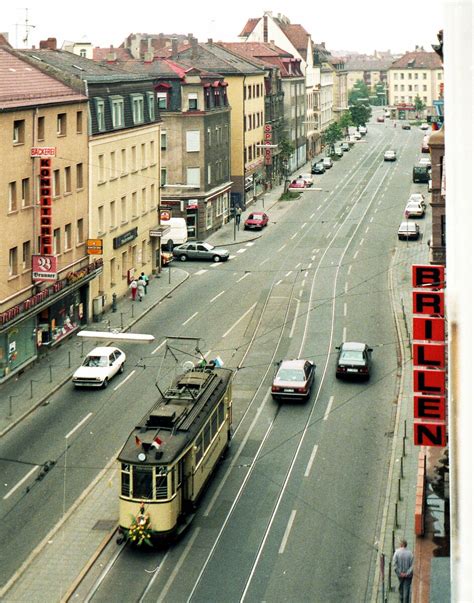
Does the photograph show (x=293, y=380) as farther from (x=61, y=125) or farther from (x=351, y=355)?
(x=61, y=125)

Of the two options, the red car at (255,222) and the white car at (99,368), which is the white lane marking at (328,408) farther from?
the red car at (255,222)

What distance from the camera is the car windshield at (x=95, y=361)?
Result: 136 ft

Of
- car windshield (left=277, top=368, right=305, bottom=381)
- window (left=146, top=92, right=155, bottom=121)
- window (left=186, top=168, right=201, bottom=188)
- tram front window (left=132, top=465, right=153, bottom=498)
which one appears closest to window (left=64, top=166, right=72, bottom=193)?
window (left=146, top=92, right=155, bottom=121)

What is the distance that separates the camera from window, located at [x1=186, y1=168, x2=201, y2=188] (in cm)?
7775

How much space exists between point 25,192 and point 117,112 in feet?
47.3

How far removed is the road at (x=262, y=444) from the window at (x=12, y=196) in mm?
8564

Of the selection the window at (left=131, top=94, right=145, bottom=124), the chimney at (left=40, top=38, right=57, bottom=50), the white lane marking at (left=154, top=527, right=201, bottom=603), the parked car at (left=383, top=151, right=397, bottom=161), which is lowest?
the white lane marking at (left=154, top=527, right=201, bottom=603)

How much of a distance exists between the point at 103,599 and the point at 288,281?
1588 inches

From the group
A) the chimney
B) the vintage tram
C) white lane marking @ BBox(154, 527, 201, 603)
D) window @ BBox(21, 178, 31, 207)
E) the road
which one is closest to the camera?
white lane marking @ BBox(154, 527, 201, 603)

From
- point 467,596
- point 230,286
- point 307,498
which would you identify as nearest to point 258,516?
point 307,498

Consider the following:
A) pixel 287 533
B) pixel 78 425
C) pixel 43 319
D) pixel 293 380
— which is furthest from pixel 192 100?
pixel 287 533

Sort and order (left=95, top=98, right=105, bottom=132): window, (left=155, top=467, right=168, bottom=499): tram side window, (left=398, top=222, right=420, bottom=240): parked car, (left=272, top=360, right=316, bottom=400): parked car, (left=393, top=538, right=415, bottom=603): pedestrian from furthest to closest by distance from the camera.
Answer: (left=398, top=222, right=420, bottom=240): parked car, (left=95, top=98, right=105, bottom=132): window, (left=272, top=360, right=316, bottom=400): parked car, (left=155, top=467, right=168, bottom=499): tram side window, (left=393, top=538, right=415, bottom=603): pedestrian

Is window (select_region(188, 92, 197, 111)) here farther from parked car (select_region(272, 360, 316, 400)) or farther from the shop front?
parked car (select_region(272, 360, 316, 400))

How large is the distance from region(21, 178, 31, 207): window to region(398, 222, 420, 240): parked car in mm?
38104
